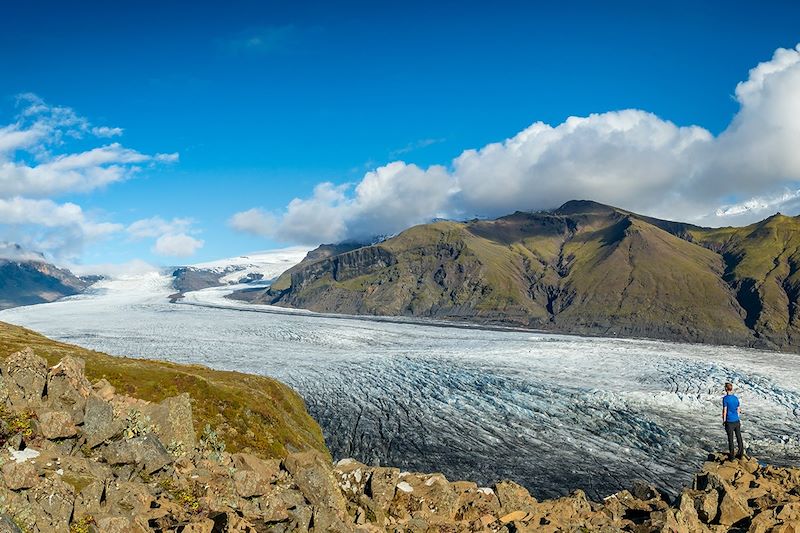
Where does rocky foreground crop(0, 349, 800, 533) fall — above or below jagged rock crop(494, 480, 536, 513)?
above

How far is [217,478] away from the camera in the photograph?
16.8 metres

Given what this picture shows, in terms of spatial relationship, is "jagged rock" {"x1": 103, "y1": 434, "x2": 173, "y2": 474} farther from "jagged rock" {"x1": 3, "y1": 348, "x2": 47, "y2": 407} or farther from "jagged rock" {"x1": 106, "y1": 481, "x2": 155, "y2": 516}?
"jagged rock" {"x1": 3, "y1": 348, "x2": 47, "y2": 407}

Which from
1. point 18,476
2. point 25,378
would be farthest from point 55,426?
point 18,476

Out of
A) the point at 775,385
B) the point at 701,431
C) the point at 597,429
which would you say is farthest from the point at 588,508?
the point at 775,385

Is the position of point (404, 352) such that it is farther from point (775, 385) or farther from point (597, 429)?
point (775, 385)

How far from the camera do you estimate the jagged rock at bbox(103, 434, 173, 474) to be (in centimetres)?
1512

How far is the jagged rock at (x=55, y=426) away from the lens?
14523 mm

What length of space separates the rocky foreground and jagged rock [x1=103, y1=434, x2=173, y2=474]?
34 mm

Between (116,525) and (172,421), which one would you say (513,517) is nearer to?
(172,421)

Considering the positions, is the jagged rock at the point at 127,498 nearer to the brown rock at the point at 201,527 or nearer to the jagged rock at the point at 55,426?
the brown rock at the point at 201,527

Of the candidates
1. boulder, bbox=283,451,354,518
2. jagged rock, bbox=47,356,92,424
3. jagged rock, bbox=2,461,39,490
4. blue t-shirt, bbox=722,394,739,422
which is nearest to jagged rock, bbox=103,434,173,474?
jagged rock, bbox=47,356,92,424

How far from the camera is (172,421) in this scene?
19.9 meters

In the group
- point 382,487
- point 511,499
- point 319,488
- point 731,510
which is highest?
point 319,488

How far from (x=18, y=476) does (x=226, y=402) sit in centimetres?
3983
